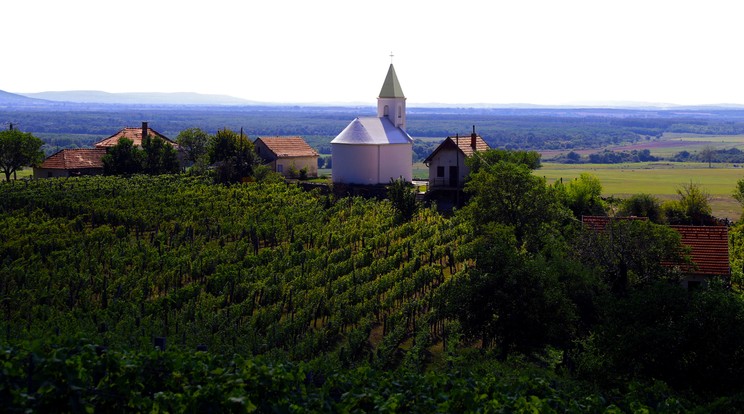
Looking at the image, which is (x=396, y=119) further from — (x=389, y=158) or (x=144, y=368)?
(x=144, y=368)

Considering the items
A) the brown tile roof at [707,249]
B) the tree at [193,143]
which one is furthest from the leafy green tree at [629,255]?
the tree at [193,143]

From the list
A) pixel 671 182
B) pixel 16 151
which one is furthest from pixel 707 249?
pixel 671 182

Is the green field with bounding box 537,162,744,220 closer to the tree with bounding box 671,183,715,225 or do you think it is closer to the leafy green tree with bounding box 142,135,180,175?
the tree with bounding box 671,183,715,225

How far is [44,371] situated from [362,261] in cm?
2165

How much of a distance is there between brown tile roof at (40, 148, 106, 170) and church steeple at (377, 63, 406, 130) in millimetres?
20126

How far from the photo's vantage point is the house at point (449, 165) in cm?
5175

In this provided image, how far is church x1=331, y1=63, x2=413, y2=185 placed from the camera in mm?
54375

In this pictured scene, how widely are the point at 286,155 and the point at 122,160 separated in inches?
447

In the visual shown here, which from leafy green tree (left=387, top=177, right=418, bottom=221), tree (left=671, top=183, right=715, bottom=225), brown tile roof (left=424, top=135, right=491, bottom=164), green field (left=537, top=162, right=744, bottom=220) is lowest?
green field (left=537, top=162, right=744, bottom=220)

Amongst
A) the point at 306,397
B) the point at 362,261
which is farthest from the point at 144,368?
the point at 362,261

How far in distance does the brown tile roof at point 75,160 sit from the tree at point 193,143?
7.40m

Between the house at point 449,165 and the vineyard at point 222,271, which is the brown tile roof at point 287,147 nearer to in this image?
the house at point 449,165

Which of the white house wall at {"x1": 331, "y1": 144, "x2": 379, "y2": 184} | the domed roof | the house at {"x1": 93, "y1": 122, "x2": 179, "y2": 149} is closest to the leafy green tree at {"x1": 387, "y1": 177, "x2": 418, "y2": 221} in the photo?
the white house wall at {"x1": 331, "y1": 144, "x2": 379, "y2": 184}

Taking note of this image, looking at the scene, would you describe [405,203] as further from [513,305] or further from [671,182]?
[671,182]
